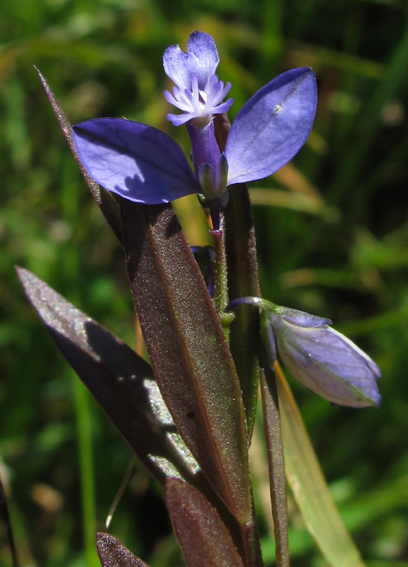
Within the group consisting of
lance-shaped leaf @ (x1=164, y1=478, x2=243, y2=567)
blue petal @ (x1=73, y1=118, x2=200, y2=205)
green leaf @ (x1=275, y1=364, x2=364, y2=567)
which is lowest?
green leaf @ (x1=275, y1=364, x2=364, y2=567)

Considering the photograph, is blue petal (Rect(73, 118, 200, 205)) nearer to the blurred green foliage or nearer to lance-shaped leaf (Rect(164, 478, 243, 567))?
lance-shaped leaf (Rect(164, 478, 243, 567))

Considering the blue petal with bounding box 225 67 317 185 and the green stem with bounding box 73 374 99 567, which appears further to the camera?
the green stem with bounding box 73 374 99 567

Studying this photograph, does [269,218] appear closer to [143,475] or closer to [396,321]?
[396,321]

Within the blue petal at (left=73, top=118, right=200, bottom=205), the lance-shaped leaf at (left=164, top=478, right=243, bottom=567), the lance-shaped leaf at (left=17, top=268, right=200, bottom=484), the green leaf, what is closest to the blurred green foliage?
the green leaf

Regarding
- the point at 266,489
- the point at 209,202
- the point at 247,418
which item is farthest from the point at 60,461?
the point at 209,202

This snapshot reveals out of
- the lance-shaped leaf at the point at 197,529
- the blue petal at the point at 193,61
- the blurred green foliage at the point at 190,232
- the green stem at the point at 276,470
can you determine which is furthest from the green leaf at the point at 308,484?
the blue petal at the point at 193,61

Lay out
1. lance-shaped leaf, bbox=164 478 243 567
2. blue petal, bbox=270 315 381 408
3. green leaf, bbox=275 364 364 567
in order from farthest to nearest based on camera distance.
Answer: green leaf, bbox=275 364 364 567, blue petal, bbox=270 315 381 408, lance-shaped leaf, bbox=164 478 243 567

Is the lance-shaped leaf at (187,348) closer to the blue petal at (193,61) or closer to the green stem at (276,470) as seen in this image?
the green stem at (276,470)
